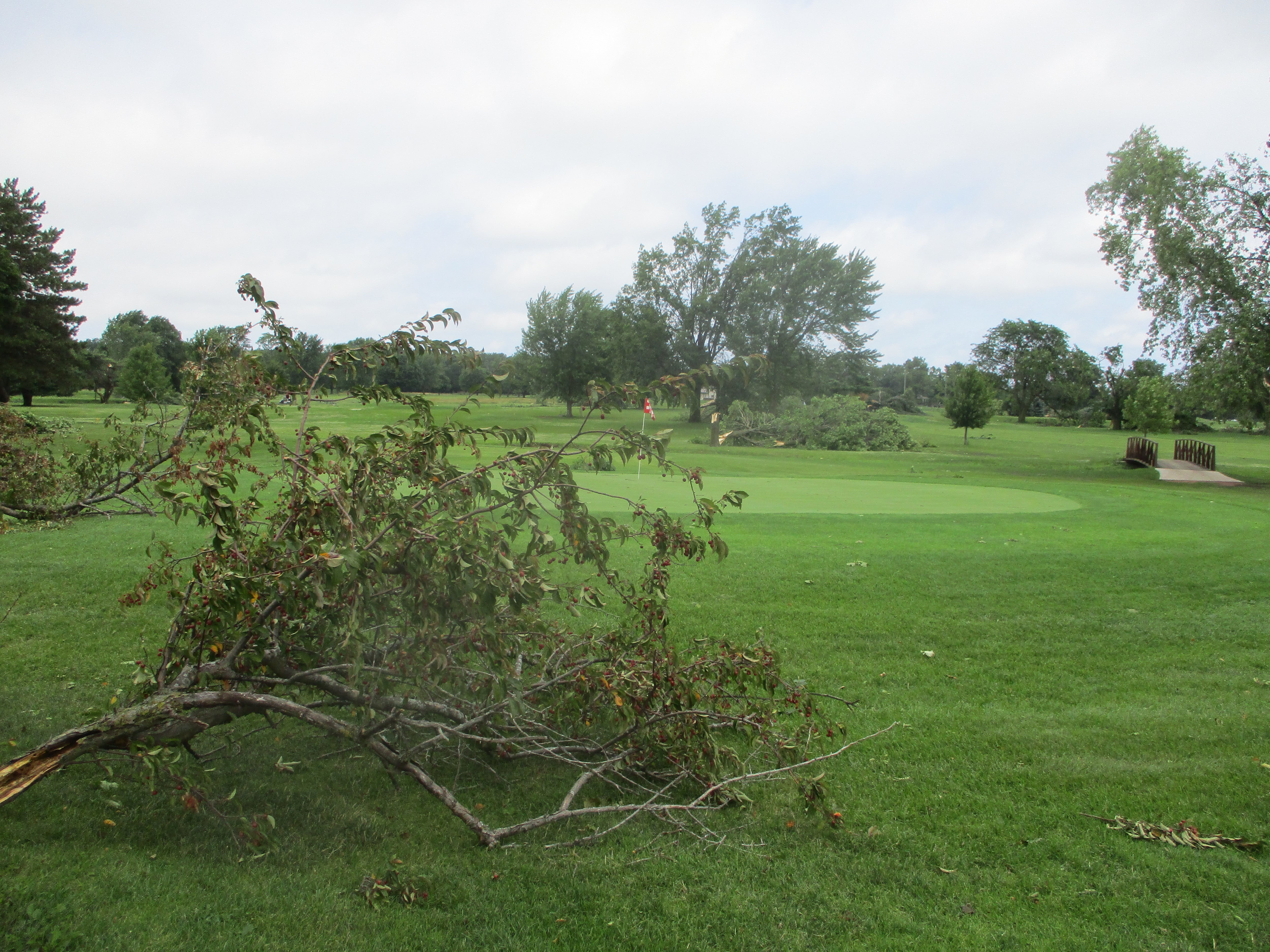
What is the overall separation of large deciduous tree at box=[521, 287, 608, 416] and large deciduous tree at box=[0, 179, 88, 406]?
23.7 meters

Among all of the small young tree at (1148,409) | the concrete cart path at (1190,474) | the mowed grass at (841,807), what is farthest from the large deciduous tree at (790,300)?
the mowed grass at (841,807)

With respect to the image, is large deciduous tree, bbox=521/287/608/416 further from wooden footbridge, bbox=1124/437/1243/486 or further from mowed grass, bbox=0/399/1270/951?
mowed grass, bbox=0/399/1270/951

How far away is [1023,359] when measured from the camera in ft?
247

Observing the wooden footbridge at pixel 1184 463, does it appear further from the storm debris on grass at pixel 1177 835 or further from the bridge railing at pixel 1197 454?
the storm debris on grass at pixel 1177 835

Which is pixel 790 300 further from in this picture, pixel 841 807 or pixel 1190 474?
pixel 841 807

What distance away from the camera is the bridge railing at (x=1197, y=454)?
84.0 feet

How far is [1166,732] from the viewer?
210 inches

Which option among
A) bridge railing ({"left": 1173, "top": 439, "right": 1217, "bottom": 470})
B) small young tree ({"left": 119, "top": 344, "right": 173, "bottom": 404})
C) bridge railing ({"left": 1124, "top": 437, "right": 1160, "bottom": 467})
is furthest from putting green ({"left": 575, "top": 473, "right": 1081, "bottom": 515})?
small young tree ({"left": 119, "top": 344, "right": 173, "bottom": 404})

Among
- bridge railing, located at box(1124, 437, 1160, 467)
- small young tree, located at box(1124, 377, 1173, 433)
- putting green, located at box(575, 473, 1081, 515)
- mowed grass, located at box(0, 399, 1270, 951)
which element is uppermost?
small young tree, located at box(1124, 377, 1173, 433)

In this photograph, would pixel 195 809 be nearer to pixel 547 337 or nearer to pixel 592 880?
pixel 592 880

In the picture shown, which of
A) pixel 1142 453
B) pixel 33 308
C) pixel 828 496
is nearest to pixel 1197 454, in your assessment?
pixel 1142 453

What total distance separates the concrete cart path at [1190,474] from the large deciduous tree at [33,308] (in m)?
41.2

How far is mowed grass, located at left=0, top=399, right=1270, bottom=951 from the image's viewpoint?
320 centimetres

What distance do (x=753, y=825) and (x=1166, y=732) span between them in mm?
3154
